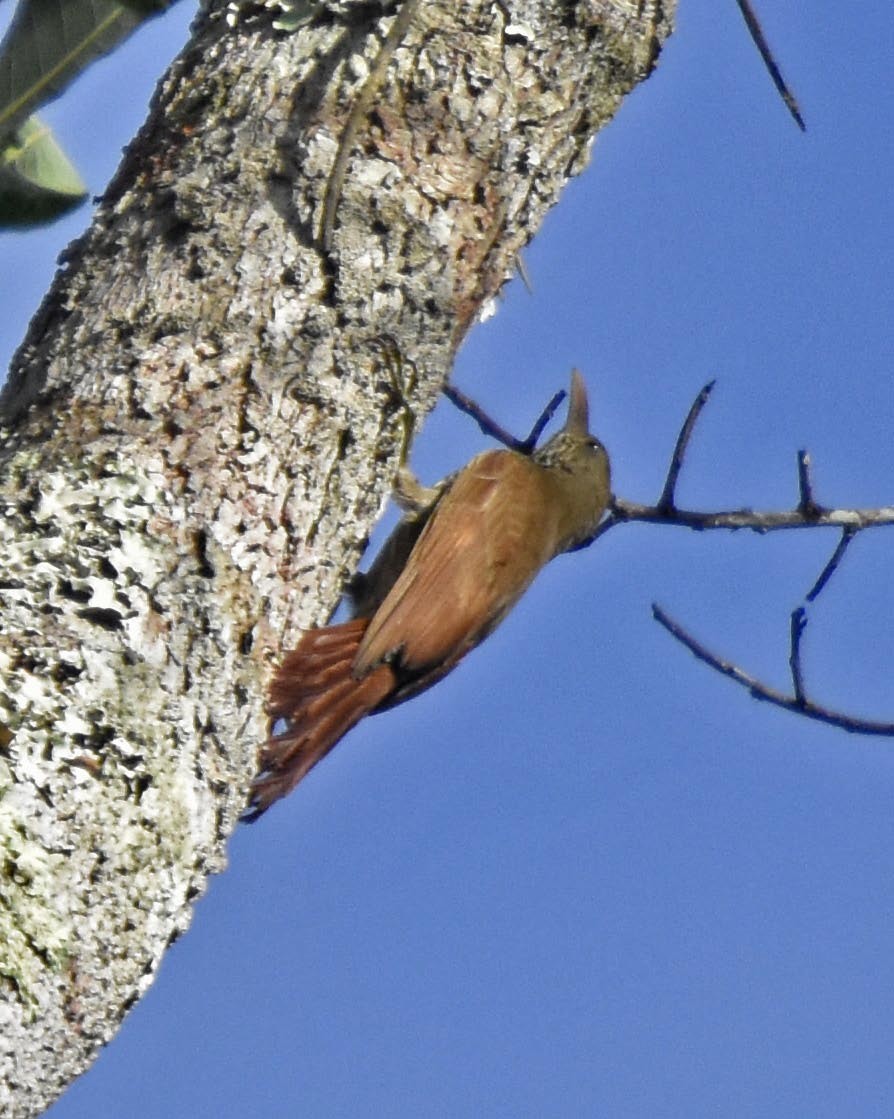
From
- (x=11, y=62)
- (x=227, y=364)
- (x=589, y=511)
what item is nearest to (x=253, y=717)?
(x=227, y=364)

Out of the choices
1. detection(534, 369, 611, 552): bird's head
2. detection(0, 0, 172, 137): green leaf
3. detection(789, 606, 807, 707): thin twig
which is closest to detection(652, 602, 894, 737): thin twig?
detection(789, 606, 807, 707): thin twig

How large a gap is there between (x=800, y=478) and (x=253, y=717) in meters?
1.42

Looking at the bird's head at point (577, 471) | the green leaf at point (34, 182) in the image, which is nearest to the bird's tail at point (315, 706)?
the green leaf at point (34, 182)

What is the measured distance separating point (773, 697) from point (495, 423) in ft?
3.34

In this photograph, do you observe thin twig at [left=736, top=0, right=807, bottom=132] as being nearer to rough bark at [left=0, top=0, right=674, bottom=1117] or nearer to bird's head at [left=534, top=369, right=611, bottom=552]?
rough bark at [left=0, top=0, right=674, bottom=1117]

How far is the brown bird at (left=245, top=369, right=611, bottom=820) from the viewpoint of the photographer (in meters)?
2.82

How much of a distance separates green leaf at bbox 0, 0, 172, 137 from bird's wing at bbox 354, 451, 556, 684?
1301 mm

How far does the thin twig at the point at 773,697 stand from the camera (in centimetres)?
306

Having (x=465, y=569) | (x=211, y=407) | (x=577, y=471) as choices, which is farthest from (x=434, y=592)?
(x=211, y=407)

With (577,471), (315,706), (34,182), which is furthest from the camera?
(577,471)

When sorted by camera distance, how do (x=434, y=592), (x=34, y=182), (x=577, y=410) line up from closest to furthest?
1. (x=34, y=182)
2. (x=434, y=592)
3. (x=577, y=410)

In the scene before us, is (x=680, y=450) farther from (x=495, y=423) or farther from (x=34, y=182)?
(x=34, y=182)

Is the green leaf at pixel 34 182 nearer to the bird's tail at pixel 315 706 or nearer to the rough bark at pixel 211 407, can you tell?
the rough bark at pixel 211 407

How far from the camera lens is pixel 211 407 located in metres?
2.14
